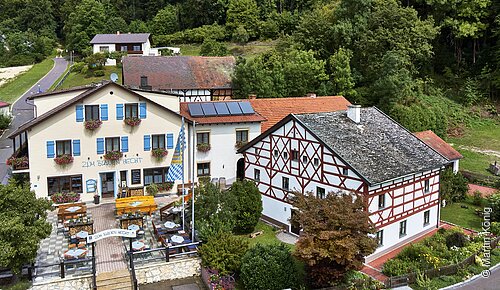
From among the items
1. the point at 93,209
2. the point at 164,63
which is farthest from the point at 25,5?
the point at 93,209

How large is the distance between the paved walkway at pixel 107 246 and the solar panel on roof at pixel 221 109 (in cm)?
911

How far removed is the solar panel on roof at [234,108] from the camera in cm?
3351

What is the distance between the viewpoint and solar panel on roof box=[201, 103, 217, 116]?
32.8m

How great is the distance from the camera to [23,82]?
70812 millimetres

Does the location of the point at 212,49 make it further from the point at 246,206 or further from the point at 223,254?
the point at 223,254

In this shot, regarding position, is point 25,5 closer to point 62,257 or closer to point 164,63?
point 164,63

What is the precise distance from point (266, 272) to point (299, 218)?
2487 mm

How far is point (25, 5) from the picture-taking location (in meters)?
101

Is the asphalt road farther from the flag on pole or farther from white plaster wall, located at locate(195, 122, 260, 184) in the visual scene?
the flag on pole

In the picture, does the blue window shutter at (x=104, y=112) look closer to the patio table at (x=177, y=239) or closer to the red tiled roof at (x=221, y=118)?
the red tiled roof at (x=221, y=118)

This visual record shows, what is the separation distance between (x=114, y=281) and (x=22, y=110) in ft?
135

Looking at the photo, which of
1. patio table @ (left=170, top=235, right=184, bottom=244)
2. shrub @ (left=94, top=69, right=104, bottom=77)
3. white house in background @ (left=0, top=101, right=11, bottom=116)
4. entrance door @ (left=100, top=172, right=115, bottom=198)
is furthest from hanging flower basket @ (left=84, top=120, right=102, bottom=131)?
shrub @ (left=94, top=69, right=104, bottom=77)

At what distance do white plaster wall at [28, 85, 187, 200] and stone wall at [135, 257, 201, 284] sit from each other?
9.99 m

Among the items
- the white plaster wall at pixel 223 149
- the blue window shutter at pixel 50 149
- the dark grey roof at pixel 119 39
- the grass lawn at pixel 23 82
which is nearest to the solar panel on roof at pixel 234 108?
the white plaster wall at pixel 223 149
